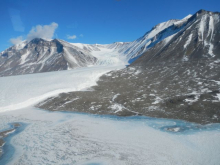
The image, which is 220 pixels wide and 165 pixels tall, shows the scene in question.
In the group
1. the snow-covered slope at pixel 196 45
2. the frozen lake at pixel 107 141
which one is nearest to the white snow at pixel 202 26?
the snow-covered slope at pixel 196 45

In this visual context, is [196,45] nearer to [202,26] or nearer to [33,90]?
[202,26]

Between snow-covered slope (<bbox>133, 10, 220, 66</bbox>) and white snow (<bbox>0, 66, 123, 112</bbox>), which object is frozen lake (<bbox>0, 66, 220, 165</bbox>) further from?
snow-covered slope (<bbox>133, 10, 220, 66</bbox>)

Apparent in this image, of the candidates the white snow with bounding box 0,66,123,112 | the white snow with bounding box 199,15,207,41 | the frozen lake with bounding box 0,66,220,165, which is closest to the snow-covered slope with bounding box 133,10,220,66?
the white snow with bounding box 199,15,207,41

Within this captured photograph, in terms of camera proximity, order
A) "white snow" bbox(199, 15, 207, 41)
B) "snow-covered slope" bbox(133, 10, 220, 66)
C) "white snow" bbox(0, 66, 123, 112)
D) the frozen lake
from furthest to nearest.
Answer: "white snow" bbox(199, 15, 207, 41) → "snow-covered slope" bbox(133, 10, 220, 66) → "white snow" bbox(0, 66, 123, 112) → the frozen lake

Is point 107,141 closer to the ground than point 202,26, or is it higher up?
closer to the ground

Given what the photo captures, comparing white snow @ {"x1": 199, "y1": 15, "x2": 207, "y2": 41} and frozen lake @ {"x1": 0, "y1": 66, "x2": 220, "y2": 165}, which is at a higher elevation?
white snow @ {"x1": 199, "y1": 15, "x2": 207, "y2": 41}

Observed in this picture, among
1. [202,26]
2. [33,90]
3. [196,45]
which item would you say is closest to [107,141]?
[33,90]

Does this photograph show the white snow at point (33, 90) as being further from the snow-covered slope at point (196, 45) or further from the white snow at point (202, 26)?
the white snow at point (202, 26)

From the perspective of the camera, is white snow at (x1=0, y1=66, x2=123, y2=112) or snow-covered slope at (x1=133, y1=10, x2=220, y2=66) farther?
snow-covered slope at (x1=133, y1=10, x2=220, y2=66)

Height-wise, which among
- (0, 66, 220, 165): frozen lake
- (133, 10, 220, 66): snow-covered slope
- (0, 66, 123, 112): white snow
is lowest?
(0, 66, 220, 165): frozen lake

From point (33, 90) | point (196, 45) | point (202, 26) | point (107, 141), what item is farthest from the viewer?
point (202, 26)
